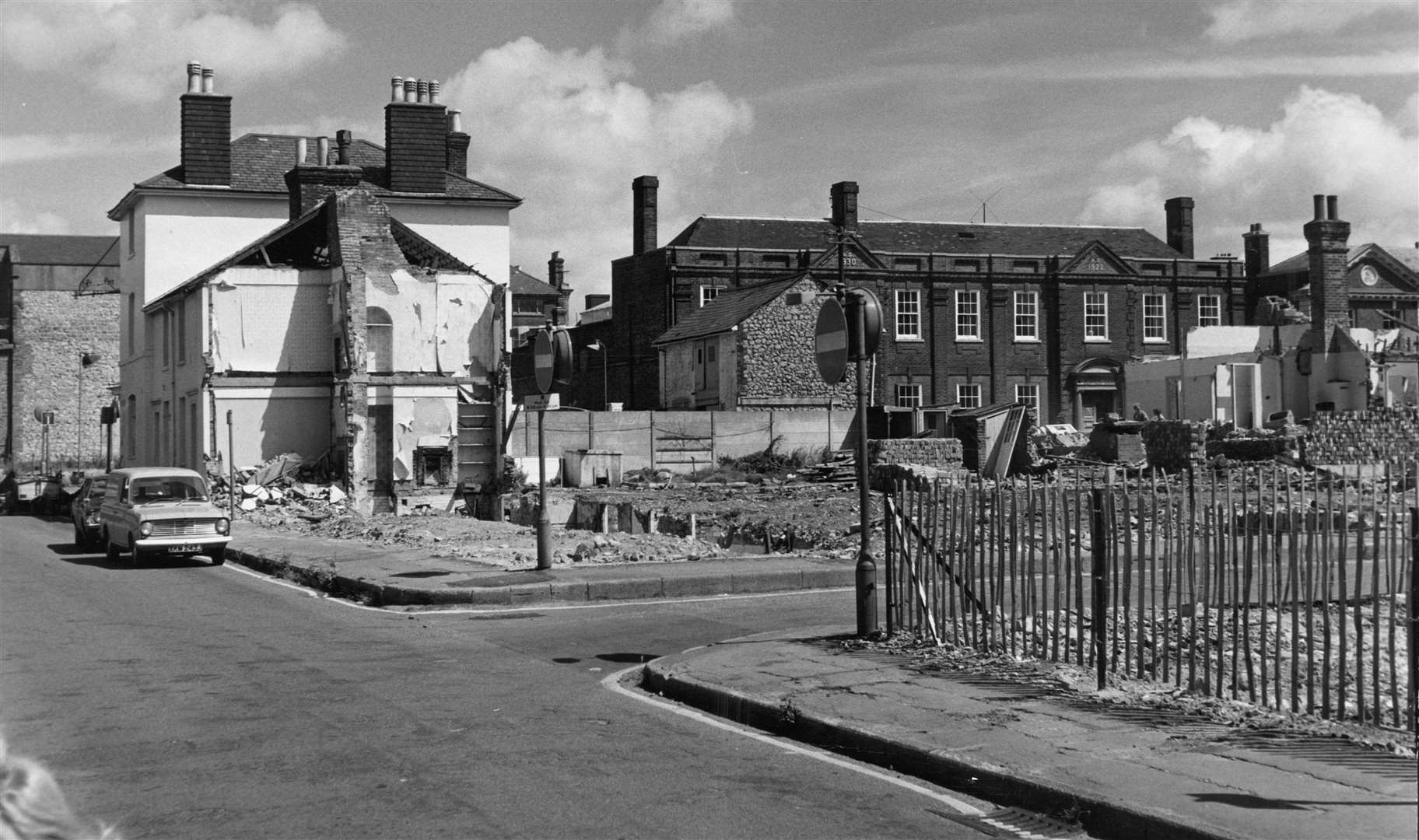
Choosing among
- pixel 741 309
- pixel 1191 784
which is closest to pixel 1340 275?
pixel 741 309

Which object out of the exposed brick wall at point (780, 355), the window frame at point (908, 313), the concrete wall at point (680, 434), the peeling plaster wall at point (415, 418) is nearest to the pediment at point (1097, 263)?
the window frame at point (908, 313)

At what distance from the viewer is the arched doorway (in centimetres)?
6078

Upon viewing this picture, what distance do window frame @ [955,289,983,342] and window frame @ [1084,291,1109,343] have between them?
501 cm

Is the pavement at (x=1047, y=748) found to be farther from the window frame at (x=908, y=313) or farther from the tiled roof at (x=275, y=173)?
the window frame at (x=908, y=313)

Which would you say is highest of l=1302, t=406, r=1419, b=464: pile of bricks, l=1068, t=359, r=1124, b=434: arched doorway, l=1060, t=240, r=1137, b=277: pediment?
l=1060, t=240, r=1137, b=277: pediment

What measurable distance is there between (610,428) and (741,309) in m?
12.1

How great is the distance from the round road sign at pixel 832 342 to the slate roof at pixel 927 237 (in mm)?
48402

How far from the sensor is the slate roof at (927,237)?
6116 centimetres

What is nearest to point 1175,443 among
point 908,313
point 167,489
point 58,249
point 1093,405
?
point 908,313

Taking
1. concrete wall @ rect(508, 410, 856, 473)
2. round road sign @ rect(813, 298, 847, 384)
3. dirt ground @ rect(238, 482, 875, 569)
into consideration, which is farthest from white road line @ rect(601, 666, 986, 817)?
concrete wall @ rect(508, 410, 856, 473)

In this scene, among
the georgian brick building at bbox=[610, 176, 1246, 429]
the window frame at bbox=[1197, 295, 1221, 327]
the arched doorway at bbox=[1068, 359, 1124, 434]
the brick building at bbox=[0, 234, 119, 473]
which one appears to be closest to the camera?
the georgian brick building at bbox=[610, 176, 1246, 429]

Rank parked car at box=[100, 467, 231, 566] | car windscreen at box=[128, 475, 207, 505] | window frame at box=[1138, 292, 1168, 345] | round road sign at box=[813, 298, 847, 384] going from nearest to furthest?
1. round road sign at box=[813, 298, 847, 384]
2. parked car at box=[100, 467, 231, 566]
3. car windscreen at box=[128, 475, 207, 505]
4. window frame at box=[1138, 292, 1168, 345]

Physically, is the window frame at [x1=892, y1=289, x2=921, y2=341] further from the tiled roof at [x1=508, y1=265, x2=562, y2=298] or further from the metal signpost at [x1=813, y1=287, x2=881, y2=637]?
the metal signpost at [x1=813, y1=287, x2=881, y2=637]

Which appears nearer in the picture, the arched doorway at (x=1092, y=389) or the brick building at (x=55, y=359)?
the arched doorway at (x=1092, y=389)
